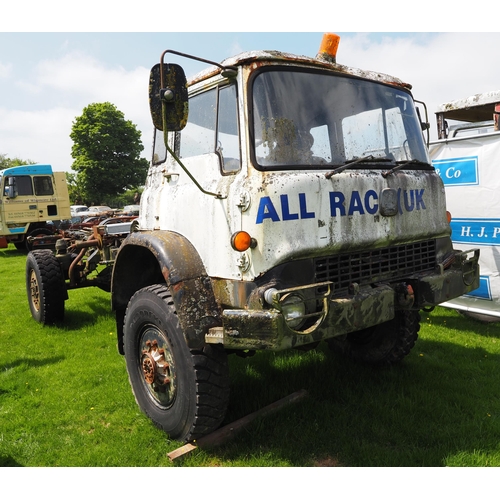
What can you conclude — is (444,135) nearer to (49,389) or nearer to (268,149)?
(268,149)

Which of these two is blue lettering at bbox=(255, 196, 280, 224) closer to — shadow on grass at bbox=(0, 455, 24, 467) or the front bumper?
the front bumper

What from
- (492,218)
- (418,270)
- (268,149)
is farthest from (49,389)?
(492,218)

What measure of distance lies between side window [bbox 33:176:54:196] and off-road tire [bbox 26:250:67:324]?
10.1m

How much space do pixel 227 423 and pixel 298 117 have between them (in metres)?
2.20

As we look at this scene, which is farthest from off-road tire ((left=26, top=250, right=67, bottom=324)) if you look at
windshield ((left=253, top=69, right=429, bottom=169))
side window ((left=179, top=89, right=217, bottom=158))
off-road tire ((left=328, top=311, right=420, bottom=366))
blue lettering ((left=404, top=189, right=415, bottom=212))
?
blue lettering ((left=404, top=189, right=415, bottom=212))

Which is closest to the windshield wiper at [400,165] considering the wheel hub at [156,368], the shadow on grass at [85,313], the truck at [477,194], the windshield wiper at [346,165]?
the windshield wiper at [346,165]

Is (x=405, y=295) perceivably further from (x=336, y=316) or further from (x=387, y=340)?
(x=387, y=340)

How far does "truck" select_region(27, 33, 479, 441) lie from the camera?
266 centimetres

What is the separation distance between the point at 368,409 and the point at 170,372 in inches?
60.0

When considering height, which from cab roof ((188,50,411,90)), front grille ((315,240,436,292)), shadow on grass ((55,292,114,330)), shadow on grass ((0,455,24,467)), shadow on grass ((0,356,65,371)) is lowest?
shadow on grass ((0,455,24,467))

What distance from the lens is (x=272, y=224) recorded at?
2.66 m

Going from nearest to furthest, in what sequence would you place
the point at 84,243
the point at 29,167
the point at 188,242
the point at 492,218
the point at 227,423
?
the point at 188,242
the point at 227,423
the point at 492,218
the point at 84,243
the point at 29,167

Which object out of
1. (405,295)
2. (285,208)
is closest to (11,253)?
(285,208)

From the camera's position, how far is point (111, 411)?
3.71 meters
